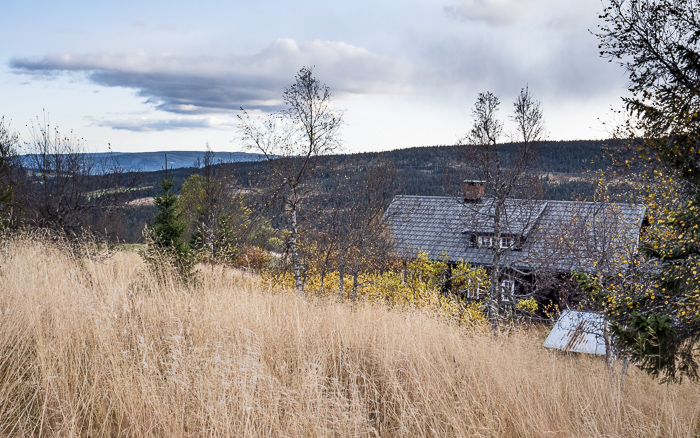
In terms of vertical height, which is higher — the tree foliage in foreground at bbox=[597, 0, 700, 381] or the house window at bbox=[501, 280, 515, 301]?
the tree foliage in foreground at bbox=[597, 0, 700, 381]

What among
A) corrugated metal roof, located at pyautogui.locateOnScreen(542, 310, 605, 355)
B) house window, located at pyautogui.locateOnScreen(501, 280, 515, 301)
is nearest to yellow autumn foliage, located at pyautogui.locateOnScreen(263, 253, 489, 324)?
house window, located at pyautogui.locateOnScreen(501, 280, 515, 301)

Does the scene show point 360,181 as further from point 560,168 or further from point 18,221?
point 560,168

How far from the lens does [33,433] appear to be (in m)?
2.79

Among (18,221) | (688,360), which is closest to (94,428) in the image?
(688,360)

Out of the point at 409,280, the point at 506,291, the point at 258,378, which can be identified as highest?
the point at 258,378

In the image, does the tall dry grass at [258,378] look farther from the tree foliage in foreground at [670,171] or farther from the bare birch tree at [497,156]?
the bare birch tree at [497,156]

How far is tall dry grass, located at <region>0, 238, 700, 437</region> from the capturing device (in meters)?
3.09

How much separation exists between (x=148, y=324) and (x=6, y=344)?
111 cm

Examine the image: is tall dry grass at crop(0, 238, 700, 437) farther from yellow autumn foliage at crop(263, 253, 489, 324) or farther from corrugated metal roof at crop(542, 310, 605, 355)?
corrugated metal roof at crop(542, 310, 605, 355)

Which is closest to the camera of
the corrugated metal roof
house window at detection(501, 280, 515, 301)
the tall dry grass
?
the tall dry grass

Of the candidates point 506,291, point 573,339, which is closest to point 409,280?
point 506,291

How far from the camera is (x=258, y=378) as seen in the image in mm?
3531

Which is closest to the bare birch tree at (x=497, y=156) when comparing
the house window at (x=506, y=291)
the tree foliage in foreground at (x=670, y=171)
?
the house window at (x=506, y=291)

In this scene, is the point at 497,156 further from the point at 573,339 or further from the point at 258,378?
the point at 258,378
